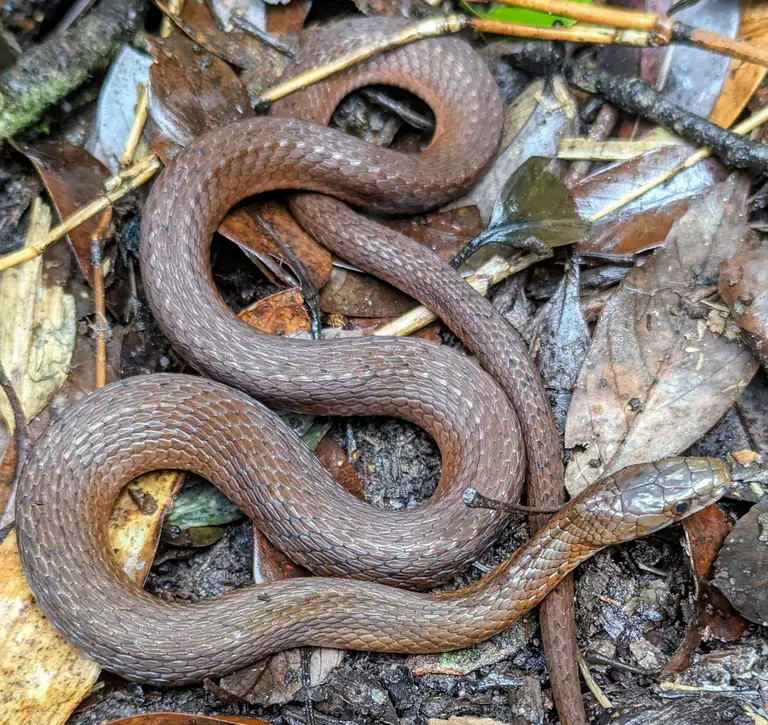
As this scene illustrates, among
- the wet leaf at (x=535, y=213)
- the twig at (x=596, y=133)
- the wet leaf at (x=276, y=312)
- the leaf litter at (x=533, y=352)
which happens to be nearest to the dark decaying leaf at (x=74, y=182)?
the leaf litter at (x=533, y=352)

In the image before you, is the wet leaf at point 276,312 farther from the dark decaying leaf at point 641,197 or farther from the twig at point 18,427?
the dark decaying leaf at point 641,197

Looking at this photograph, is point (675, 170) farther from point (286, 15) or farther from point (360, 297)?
point (286, 15)

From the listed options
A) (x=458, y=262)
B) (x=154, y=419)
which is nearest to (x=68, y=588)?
(x=154, y=419)

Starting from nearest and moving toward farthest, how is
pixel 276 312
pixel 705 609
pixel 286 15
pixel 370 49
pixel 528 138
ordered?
pixel 705 609
pixel 276 312
pixel 370 49
pixel 528 138
pixel 286 15

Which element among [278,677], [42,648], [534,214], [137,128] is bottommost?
[278,677]

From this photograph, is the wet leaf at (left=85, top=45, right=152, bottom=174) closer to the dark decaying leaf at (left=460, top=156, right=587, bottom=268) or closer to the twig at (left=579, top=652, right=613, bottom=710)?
the dark decaying leaf at (left=460, top=156, right=587, bottom=268)

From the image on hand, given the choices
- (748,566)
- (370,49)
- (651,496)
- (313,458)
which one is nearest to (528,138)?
(370,49)
